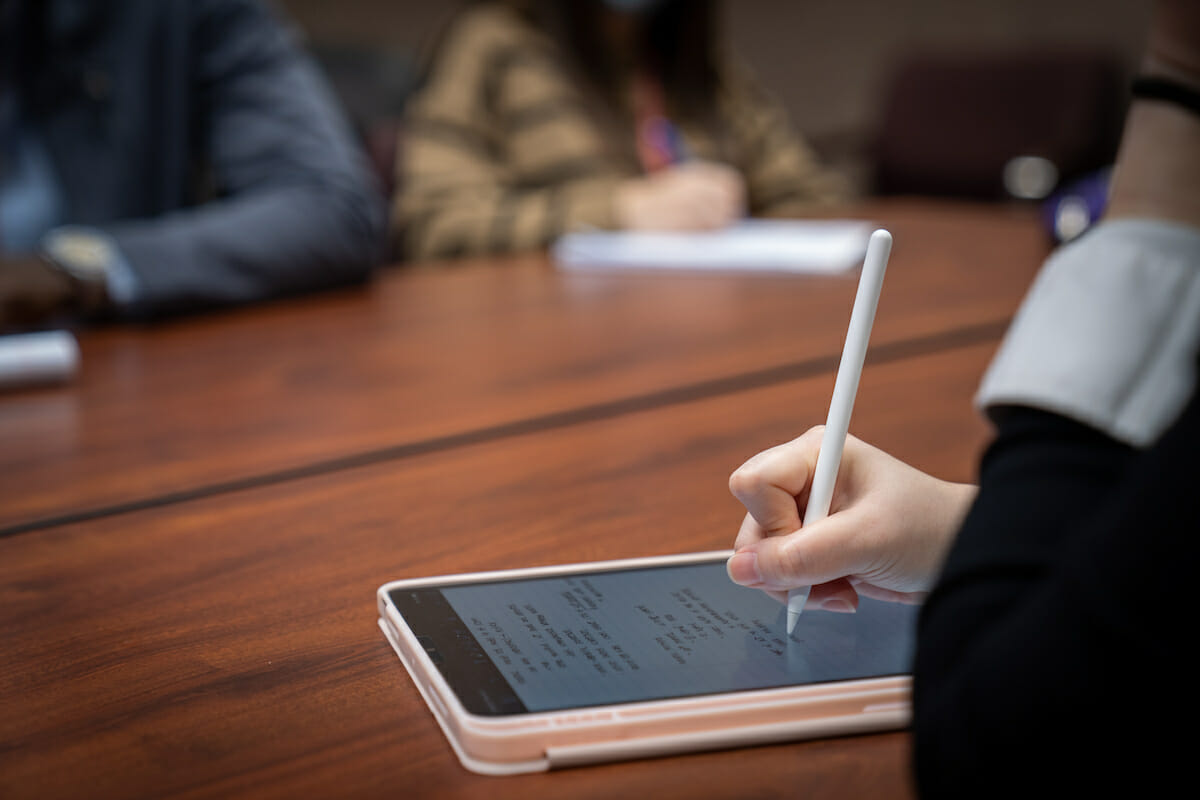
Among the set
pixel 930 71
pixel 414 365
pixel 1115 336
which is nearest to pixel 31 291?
pixel 414 365

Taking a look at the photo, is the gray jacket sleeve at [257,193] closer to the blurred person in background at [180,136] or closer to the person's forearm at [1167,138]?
the blurred person in background at [180,136]

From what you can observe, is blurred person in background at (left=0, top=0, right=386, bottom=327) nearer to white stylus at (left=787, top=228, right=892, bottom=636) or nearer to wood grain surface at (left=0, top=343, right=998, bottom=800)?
wood grain surface at (left=0, top=343, right=998, bottom=800)

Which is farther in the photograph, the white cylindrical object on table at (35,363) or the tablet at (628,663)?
the white cylindrical object on table at (35,363)

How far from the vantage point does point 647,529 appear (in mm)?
487

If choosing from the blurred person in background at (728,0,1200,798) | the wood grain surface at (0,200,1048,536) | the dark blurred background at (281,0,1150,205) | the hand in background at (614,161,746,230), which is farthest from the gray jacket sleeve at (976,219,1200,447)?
the dark blurred background at (281,0,1150,205)

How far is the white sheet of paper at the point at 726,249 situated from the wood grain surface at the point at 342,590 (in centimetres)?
44

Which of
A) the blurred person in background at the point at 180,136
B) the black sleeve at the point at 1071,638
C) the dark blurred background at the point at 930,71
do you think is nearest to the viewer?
the black sleeve at the point at 1071,638

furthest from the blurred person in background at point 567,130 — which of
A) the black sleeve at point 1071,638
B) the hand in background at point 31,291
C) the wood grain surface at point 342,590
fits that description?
the black sleeve at point 1071,638

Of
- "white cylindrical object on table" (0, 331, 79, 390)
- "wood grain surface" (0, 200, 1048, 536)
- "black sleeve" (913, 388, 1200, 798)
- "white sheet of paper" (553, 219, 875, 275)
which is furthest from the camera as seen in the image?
"white sheet of paper" (553, 219, 875, 275)

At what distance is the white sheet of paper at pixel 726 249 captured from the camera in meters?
1.16

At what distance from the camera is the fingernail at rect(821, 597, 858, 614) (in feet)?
1.20

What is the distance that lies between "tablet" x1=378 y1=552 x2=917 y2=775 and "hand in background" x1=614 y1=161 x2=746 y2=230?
0.98 m

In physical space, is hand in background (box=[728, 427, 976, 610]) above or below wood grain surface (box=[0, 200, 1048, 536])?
above

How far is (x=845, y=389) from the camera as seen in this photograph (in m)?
0.33
